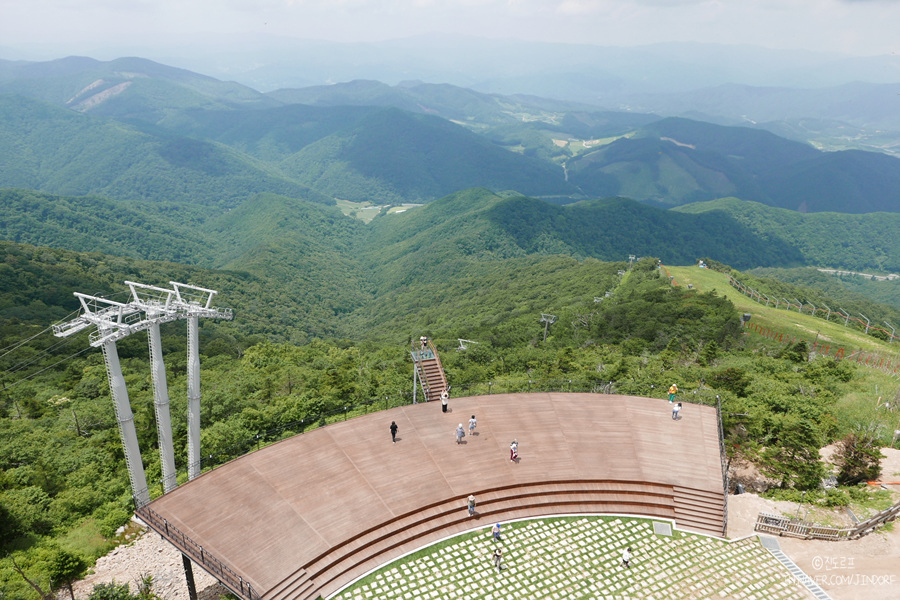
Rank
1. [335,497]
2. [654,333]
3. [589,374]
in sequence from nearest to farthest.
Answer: [335,497], [589,374], [654,333]

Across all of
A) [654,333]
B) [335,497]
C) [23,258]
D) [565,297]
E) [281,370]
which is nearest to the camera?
[335,497]

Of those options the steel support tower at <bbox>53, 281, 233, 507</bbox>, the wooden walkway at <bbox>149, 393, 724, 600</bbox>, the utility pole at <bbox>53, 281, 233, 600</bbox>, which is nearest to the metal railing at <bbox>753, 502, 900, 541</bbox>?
the wooden walkway at <bbox>149, 393, 724, 600</bbox>

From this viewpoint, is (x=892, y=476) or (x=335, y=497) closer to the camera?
(x=335, y=497)

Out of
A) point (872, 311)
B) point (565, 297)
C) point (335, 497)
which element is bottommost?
point (872, 311)

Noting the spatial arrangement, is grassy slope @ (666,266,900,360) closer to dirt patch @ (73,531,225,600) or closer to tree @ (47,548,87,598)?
dirt patch @ (73,531,225,600)

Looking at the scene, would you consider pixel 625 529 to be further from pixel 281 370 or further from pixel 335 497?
pixel 281 370

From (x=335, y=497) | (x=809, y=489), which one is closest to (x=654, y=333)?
(x=809, y=489)

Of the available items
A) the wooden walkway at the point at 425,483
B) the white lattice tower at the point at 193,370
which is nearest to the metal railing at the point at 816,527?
the wooden walkway at the point at 425,483

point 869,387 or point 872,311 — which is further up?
point 869,387
